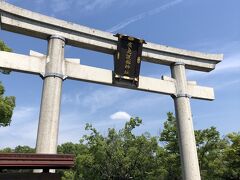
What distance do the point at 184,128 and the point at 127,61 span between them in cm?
369

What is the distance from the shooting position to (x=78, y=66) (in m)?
11.0

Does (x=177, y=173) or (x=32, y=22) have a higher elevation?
(x=32, y=22)

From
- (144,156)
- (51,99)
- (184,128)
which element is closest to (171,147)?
(144,156)

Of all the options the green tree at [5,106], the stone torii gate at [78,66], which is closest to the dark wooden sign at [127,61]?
the stone torii gate at [78,66]

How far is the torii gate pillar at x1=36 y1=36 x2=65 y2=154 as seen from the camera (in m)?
9.17

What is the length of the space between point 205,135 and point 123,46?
14.2m

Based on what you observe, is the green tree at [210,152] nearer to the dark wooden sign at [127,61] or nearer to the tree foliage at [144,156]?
the tree foliage at [144,156]

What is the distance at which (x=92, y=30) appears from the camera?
1152 centimetres

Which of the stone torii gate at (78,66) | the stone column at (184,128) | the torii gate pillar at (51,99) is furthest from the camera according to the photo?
→ the stone column at (184,128)

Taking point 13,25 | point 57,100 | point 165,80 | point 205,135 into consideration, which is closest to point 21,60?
point 13,25

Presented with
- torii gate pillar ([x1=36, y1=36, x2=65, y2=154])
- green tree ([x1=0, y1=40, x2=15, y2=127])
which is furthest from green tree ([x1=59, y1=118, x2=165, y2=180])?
torii gate pillar ([x1=36, y1=36, x2=65, y2=154])

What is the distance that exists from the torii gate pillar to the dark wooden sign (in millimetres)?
2314

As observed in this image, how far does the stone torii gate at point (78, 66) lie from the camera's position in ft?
31.7

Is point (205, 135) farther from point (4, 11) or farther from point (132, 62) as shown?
point (4, 11)
